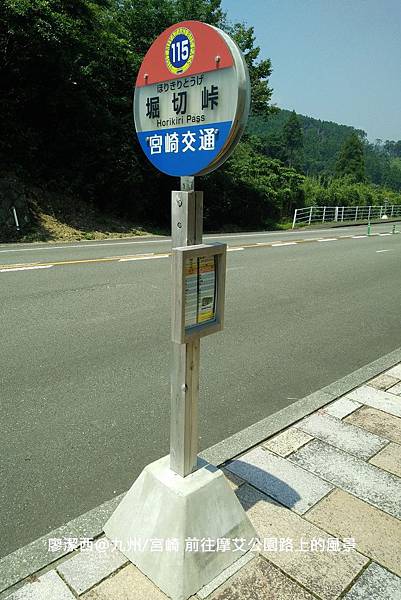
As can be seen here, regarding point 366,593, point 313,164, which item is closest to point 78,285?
point 366,593

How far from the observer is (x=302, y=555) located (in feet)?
7.41

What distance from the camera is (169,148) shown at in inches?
79.0

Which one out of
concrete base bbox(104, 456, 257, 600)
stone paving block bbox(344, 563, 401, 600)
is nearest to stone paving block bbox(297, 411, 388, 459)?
stone paving block bbox(344, 563, 401, 600)

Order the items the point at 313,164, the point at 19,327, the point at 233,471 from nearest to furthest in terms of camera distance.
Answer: the point at 233,471, the point at 19,327, the point at 313,164

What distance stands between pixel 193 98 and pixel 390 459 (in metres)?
2.61

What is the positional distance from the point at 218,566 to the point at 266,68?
28162mm

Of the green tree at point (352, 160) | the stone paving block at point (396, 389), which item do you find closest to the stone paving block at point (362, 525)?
the stone paving block at point (396, 389)

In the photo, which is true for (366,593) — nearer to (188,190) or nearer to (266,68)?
(188,190)

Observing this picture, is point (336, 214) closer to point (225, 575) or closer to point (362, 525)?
point (362, 525)

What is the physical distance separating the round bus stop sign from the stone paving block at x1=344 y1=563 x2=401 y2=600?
2011 mm

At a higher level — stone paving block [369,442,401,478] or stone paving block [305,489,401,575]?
stone paving block [369,442,401,478]

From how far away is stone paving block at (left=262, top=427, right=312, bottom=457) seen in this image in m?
3.13

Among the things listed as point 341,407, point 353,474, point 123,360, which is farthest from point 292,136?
point 353,474

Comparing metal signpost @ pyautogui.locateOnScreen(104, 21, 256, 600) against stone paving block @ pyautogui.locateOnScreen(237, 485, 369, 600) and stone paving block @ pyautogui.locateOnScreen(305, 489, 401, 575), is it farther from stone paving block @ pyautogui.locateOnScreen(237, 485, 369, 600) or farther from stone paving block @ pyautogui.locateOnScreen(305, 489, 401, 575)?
stone paving block @ pyautogui.locateOnScreen(305, 489, 401, 575)
